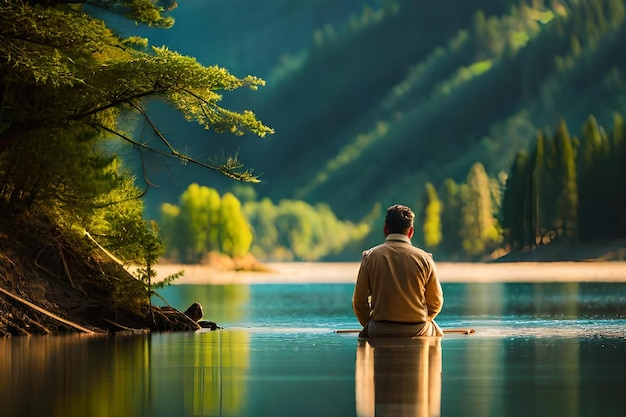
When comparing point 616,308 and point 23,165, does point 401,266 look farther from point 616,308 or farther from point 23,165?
point 616,308

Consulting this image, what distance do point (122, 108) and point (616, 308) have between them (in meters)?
12.0

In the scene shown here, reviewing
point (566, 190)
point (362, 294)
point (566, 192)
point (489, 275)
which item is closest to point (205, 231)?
point (566, 192)

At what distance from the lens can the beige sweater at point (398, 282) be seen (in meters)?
13.3

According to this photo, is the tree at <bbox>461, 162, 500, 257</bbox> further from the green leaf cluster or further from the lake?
the lake

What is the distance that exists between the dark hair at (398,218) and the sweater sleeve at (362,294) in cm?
43

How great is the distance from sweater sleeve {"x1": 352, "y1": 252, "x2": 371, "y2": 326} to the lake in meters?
0.34

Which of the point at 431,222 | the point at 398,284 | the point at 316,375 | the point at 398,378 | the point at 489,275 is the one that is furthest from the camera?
the point at 431,222

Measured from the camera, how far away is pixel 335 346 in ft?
47.5

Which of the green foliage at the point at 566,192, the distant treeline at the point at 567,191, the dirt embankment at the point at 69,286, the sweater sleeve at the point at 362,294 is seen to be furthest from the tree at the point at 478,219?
the sweater sleeve at the point at 362,294

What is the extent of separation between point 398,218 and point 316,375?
10.7ft

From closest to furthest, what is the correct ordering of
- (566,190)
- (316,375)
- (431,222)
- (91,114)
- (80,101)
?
(316,375) → (80,101) → (91,114) → (566,190) → (431,222)

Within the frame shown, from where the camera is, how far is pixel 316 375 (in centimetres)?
1048

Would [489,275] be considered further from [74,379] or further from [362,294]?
[74,379]

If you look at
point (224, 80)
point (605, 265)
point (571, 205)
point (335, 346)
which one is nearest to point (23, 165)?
point (224, 80)
